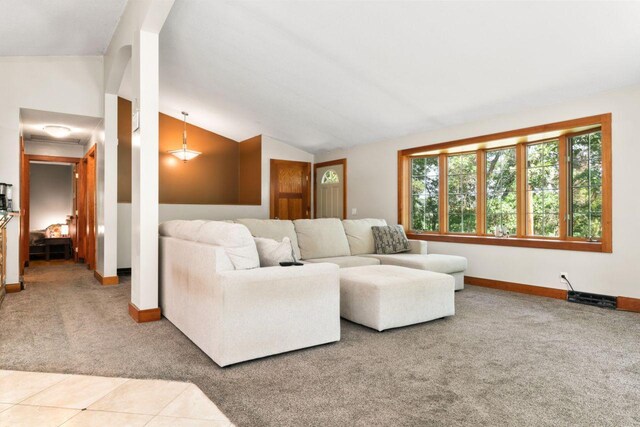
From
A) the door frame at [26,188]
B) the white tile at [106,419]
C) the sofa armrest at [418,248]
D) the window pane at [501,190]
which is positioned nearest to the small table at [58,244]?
the door frame at [26,188]

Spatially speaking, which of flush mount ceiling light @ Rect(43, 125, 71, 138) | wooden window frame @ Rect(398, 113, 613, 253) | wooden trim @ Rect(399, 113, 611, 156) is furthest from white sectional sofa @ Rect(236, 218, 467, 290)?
flush mount ceiling light @ Rect(43, 125, 71, 138)

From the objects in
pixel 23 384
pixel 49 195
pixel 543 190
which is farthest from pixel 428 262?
pixel 49 195

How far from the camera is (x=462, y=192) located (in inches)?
221

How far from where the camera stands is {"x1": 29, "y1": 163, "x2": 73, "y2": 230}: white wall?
29.4ft

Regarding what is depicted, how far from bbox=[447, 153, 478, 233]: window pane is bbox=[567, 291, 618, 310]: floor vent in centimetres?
150

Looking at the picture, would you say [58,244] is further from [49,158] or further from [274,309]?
[274,309]

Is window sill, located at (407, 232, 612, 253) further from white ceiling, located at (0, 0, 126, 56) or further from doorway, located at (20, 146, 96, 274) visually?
A: doorway, located at (20, 146, 96, 274)

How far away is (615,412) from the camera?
187cm

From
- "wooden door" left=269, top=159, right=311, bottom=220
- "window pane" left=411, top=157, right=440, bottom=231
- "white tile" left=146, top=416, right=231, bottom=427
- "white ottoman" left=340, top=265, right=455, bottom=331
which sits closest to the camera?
"white tile" left=146, top=416, right=231, bottom=427

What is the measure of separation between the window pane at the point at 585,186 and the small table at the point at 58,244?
28.6 ft

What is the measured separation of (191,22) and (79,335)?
317 cm

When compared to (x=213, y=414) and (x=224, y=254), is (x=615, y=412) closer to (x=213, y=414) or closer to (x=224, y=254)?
(x=213, y=414)

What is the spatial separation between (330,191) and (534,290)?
13.0 feet

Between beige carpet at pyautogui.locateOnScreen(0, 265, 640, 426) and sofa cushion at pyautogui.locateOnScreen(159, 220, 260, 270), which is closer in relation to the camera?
beige carpet at pyautogui.locateOnScreen(0, 265, 640, 426)
